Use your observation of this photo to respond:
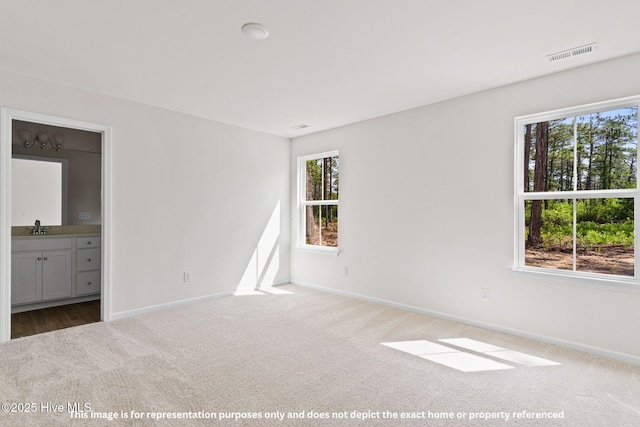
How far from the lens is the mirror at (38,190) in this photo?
4473 millimetres

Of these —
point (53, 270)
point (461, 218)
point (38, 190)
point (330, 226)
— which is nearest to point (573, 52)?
point (461, 218)

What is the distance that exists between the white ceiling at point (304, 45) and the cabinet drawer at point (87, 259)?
7.39 feet

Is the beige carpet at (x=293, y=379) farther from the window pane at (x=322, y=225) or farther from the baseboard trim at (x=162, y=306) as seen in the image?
the window pane at (x=322, y=225)

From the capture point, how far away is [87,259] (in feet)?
15.0

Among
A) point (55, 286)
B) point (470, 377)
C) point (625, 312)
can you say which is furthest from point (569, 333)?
point (55, 286)

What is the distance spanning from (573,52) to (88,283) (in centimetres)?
590

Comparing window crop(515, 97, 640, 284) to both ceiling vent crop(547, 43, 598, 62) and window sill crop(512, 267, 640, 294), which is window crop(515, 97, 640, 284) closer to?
window sill crop(512, 267, 640, 294)

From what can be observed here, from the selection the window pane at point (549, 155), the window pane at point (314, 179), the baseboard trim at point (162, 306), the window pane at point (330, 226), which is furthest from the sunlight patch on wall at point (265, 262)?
the window pane at point (549, 155)

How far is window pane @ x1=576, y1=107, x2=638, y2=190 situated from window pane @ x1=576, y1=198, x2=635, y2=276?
169 mm

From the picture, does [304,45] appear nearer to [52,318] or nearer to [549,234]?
[549,234]

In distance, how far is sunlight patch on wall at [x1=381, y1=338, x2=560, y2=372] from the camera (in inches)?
104

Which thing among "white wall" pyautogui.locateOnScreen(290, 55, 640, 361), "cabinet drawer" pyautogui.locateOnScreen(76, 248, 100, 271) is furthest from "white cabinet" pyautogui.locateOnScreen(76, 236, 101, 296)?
"white wall" pyautogui.locateOnScreen(290, 55, 640, 361)

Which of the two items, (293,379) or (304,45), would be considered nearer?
(293,379)

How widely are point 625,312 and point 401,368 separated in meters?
1.87
